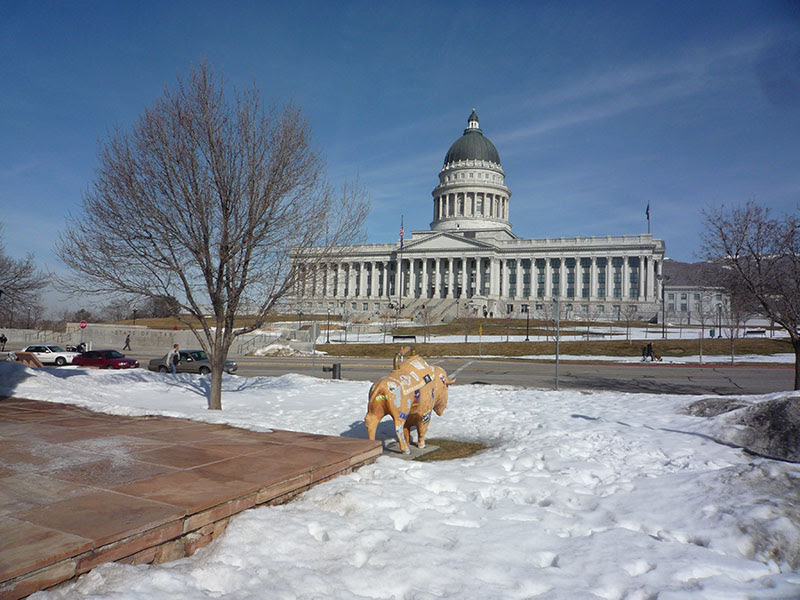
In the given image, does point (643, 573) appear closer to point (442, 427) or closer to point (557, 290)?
point (442, 427)

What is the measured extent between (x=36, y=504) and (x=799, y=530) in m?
6.81

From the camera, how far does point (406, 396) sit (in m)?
8.48

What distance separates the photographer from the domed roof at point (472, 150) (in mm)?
125875

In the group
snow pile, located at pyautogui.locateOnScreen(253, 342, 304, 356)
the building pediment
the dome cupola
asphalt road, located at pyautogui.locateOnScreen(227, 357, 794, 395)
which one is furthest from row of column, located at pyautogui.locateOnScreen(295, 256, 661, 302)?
asphalt road, located at pyautogui.locateOnScreen(227, 357, 794, 395)

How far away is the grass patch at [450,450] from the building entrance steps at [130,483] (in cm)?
194

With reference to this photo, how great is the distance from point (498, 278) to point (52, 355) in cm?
8754

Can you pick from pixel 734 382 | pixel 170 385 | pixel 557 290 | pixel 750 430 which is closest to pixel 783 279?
pixel 734 382

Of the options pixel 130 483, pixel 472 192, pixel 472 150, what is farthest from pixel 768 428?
pixel 472 150

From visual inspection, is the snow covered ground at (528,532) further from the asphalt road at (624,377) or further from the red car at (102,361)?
the red car at (102,361)

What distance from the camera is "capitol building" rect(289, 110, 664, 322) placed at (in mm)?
101125

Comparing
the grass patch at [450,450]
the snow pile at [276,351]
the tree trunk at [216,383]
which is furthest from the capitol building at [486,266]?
the grass patch at [450,450]

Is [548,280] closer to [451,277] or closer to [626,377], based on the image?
[451,277]

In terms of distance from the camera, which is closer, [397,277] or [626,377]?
[626,377]

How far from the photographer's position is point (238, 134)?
1293 centimetres
